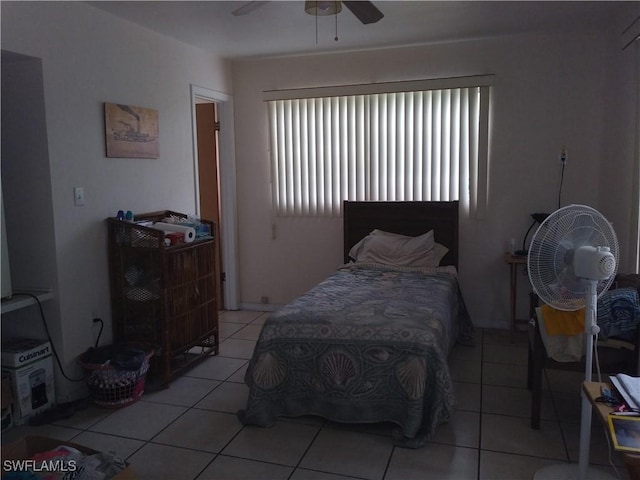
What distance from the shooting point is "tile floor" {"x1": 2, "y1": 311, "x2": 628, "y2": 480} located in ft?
7.84

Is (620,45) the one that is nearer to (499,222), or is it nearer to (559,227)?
(499,222)

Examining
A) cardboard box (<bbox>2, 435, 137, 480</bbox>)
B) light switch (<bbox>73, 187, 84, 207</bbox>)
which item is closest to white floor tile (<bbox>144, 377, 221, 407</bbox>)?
cardboard box (<bbox>2, 435, 137, 480</bbox>)

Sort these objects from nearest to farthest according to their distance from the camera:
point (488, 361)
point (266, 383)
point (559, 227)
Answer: point (559, 227), point (266, 383), point (488, 361)

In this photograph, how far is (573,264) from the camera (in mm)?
2088

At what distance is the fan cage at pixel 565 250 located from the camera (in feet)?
6.93

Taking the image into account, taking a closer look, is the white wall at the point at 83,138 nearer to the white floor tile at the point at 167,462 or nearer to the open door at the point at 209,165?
the white floor tile at the point at 167,462

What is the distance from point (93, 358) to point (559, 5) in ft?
12.8

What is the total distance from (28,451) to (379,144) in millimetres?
3531

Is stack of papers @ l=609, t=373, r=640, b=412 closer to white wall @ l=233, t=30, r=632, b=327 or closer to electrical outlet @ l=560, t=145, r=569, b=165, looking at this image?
white wall @ l=233, t=30, r=632, b=327

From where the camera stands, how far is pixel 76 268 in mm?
3172

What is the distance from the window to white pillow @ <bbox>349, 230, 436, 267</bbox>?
1.56 ft

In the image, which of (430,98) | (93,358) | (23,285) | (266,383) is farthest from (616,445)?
(430,98)

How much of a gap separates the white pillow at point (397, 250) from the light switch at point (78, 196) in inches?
86.9

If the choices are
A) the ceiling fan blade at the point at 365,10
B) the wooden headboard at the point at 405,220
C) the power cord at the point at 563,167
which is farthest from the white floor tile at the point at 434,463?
the power cord at the point at 563,167
